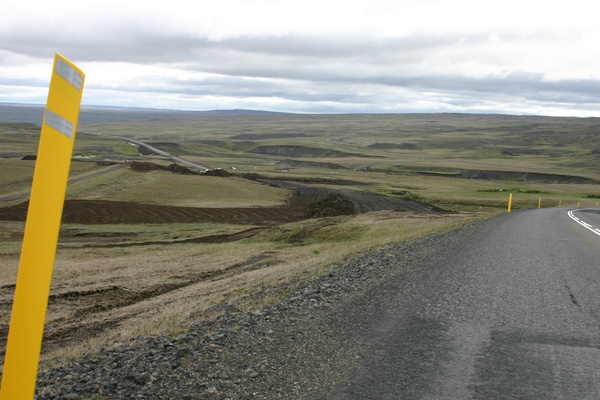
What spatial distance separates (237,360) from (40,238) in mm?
2951

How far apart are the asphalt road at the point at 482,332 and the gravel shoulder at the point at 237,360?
0.81 feet

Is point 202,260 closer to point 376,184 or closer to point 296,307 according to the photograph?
point 296,307

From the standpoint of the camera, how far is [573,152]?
143 m

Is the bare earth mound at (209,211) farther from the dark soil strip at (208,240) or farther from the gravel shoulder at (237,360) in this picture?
the gravel shoulder at (237,360)

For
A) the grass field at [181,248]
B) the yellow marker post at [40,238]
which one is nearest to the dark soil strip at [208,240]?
the grass field at [181,248]

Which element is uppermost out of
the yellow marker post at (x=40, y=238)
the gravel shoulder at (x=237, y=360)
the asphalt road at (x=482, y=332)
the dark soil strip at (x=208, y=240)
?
the yellow marker post at (x=40, y=238)

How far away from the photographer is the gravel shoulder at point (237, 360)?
4.08 metres

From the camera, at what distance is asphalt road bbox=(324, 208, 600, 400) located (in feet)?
13.6

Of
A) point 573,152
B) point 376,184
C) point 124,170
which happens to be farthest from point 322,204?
point 573,152

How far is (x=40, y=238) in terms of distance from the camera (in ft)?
7.23

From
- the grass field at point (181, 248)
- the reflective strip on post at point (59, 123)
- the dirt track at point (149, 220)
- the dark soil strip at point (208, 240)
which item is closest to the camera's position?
the reflective strip on post at point (59, 123)

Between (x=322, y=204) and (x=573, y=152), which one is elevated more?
(x=573, y=152)

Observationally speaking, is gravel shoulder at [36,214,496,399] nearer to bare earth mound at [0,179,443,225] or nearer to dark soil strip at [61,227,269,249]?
dark soil strip at [61,227,269,249]

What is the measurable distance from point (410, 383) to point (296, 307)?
110 inches
